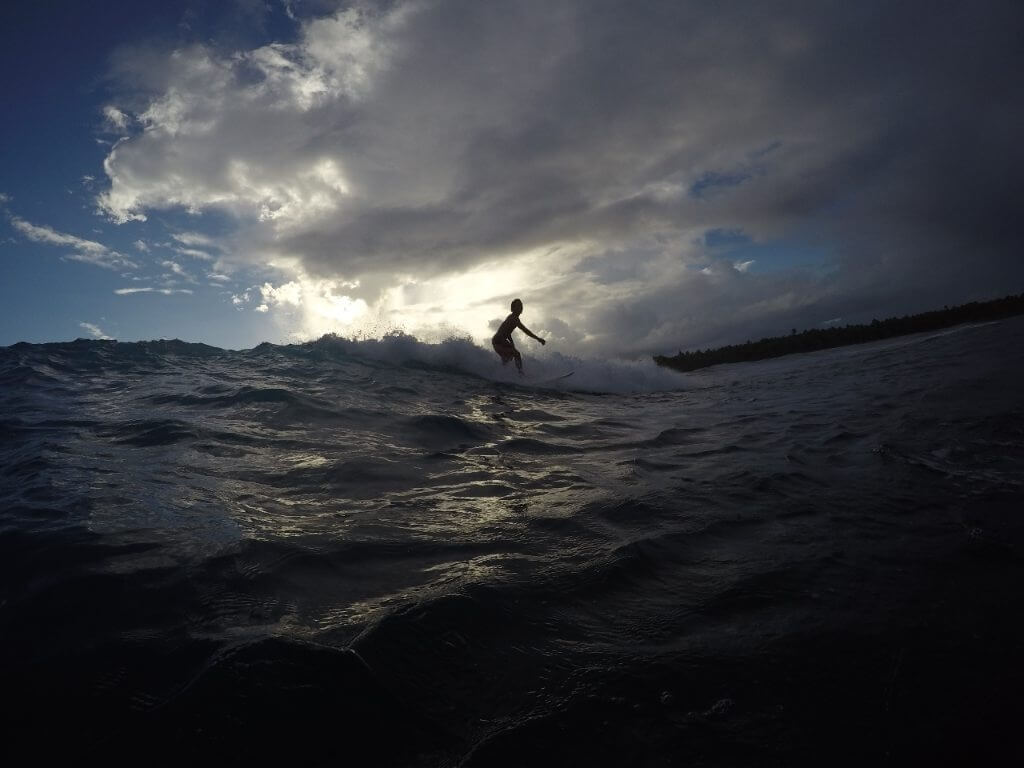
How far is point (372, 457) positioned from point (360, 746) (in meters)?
4.38

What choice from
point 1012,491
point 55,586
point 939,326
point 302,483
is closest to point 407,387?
point 302,483

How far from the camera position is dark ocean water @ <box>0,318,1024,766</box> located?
1.76 m

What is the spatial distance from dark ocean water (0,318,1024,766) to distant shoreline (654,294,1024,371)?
73.5 ft

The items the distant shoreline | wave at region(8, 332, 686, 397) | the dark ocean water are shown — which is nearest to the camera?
the dark ocean water

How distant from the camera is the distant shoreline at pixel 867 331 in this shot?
22.9 metres

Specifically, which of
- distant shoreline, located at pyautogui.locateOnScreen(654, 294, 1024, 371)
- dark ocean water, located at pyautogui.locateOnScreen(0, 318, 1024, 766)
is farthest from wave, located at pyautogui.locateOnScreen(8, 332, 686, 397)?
distant shoreline, located at pyautogui.locateOnScreen(654, 294, 1024, 371)

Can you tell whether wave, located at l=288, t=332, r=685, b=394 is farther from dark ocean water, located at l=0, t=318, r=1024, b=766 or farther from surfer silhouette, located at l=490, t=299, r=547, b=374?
dark ocean water, located at l=0, t=318, r=1024, b=766

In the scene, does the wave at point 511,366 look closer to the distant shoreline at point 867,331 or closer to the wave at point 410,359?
the wave at point 410,359

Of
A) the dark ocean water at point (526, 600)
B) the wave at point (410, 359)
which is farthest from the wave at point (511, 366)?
the dark ocean water at point (526, 600)

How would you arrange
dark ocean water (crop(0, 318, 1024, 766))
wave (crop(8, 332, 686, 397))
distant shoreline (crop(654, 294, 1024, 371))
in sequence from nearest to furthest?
dark ocean water (crop(0, 318, 1024, 766)) → wave (crop(8, 332, 686, 397)) → distant shoreline (crop(654, 294, 1024, 371))

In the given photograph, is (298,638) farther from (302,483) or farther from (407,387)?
(407,387)

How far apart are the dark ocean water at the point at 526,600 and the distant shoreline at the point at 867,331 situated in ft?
73.5

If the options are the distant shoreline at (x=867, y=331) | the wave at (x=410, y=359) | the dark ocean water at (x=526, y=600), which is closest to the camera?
the dark ocean water at (x=526, y=600)

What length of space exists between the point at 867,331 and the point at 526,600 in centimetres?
2898
